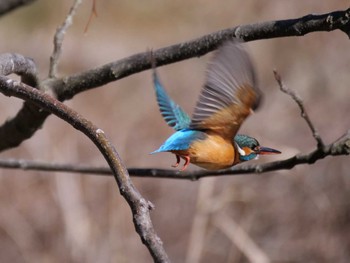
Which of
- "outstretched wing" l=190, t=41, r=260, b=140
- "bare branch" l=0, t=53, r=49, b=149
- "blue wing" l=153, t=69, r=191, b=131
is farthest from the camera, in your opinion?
"blue wing" l=153, t=69, r=191, b=131

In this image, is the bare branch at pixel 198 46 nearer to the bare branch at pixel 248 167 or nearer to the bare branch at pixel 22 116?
the bare branch at pixel 22 116

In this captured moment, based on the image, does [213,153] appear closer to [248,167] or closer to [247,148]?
[247,148]

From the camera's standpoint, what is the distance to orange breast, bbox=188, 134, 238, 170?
5.29 ft

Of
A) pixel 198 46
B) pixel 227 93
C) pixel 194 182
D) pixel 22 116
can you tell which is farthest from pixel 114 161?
pixel 194 182

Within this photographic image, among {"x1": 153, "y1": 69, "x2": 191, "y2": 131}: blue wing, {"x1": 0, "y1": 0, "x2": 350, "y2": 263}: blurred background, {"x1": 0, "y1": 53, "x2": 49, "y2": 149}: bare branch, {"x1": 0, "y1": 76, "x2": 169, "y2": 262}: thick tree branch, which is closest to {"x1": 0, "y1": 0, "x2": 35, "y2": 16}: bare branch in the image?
{"x1": 0, "y1": 53, "x2": 49, "y2": 149}: bare branch

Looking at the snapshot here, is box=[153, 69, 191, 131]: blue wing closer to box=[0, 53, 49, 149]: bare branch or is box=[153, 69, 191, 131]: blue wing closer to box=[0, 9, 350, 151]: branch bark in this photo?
box=[0, 9, 350, 151]: branch bark

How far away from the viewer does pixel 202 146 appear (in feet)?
5.29

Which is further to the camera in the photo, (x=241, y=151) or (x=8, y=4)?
(x=8, y=4)

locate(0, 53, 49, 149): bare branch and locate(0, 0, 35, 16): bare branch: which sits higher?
locate(0, 0, 35, 16): bare branch

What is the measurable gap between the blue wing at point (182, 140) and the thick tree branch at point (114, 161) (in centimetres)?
39

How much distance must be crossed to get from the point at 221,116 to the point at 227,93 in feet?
0.25

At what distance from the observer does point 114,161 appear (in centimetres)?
108

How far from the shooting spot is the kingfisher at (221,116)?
143cm

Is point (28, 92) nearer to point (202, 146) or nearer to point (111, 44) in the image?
point (202, 146)
